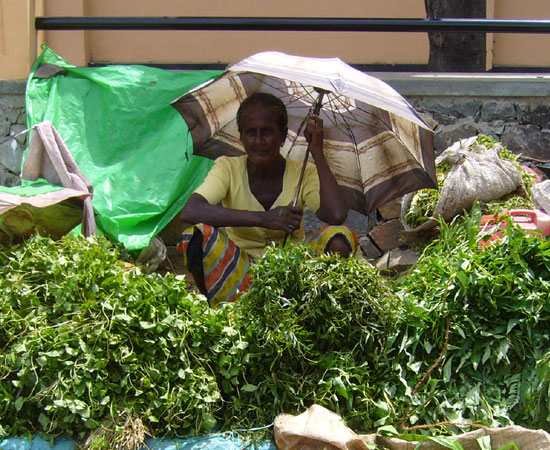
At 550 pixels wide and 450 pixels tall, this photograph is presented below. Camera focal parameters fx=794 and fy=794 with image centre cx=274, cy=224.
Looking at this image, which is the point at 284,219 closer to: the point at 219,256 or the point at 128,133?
the point at 219,256

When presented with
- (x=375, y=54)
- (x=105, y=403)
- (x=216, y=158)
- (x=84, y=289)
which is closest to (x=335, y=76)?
(x=216, y=158)

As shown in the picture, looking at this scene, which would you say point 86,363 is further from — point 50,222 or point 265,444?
point 50,222

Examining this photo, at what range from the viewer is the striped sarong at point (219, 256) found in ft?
13.8

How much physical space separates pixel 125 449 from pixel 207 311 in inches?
28.7

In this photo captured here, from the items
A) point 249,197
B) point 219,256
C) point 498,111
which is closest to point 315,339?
point 219,256

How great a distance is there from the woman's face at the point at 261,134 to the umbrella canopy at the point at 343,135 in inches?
8.9

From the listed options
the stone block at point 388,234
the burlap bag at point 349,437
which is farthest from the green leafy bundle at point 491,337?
the stone block at point 388,234

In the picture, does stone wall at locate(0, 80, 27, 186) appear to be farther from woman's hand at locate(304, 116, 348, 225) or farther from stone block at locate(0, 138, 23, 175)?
woman's hand at locate(304, 116, 348, 225)

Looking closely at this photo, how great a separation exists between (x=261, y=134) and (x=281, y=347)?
1.50 meters

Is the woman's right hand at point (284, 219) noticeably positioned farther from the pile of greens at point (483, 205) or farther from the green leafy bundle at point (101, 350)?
the pile of greens at point (483, 205)

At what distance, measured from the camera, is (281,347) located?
3.29 meters

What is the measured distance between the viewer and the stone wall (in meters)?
5.47

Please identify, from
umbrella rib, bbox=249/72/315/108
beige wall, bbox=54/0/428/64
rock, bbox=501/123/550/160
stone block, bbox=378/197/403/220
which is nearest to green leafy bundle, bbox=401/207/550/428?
umbrella rib, bbox=249/72/315/108

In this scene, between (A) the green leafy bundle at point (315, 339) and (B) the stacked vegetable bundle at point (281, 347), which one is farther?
(A) the green leafy bundle at point (315, 339)
